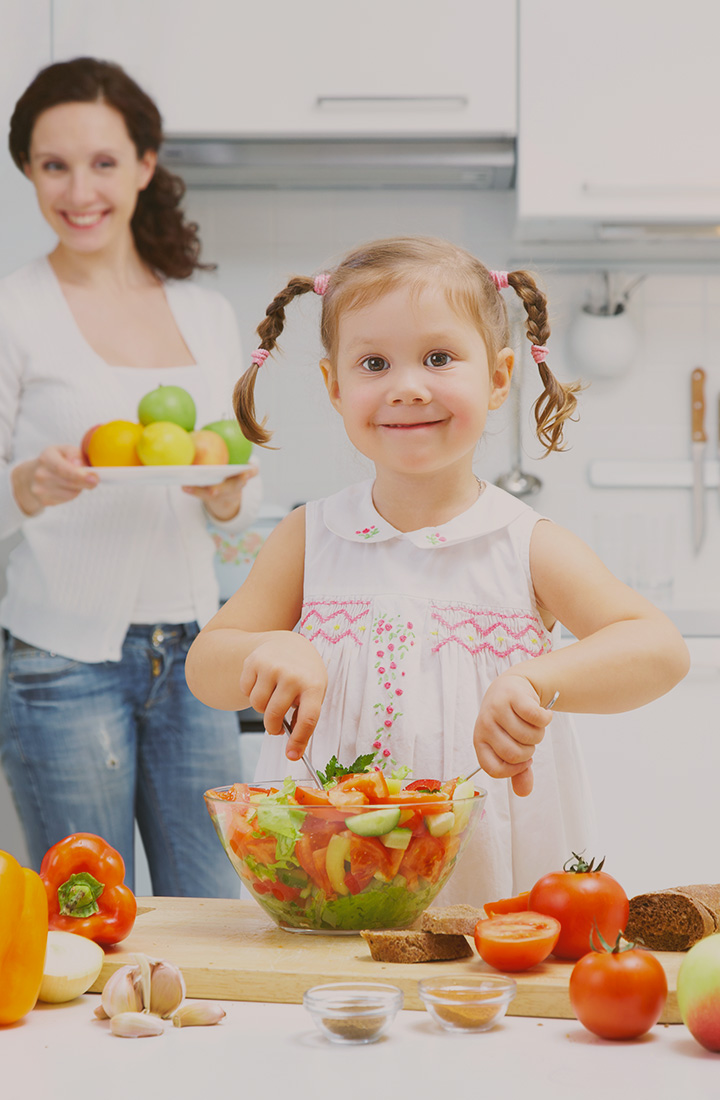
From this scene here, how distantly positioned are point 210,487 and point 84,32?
966 millimetres

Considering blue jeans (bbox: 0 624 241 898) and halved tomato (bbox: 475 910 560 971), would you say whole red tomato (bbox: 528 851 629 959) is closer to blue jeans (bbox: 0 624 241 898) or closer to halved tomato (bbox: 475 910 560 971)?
halved tomato (bbox: 475 910 560 971)

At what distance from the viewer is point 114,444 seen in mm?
1671

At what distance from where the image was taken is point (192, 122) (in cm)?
212

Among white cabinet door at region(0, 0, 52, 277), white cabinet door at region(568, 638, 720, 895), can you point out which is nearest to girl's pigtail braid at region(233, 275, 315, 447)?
white cabinet door at region(568, 638, 720, 895)

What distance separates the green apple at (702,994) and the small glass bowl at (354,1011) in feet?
0.51

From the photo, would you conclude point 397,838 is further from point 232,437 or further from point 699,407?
point 699,407

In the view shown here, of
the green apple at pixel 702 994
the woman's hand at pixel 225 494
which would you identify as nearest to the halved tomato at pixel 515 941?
the green apple at pixel 702 994

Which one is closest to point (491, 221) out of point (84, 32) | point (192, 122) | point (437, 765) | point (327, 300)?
point (192, 122)

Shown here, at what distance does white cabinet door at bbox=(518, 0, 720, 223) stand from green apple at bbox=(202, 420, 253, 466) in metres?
0.81

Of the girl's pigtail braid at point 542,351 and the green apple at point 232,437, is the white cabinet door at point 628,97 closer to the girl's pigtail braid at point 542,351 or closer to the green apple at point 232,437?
the green apple at point 232,437

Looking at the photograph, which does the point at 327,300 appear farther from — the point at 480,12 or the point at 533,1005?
the point at 480,12

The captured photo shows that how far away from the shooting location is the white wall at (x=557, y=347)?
8.21 ft

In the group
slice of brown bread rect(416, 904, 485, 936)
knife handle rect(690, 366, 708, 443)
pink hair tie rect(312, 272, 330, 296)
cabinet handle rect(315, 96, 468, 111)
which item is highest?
cabinet handle rect(315, 96, 468, 111)

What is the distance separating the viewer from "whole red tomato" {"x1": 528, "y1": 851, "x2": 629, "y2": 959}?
750mm
